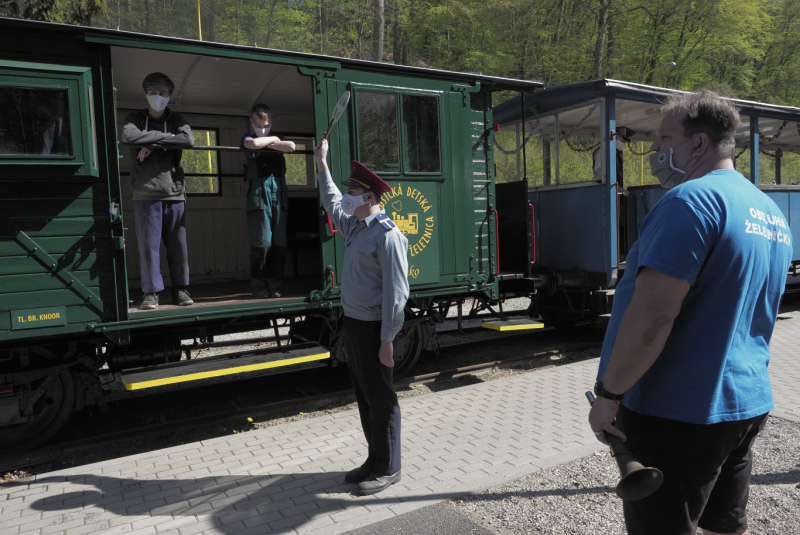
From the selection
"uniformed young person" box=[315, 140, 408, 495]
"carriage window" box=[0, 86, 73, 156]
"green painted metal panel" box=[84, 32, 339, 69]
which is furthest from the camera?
"green painted metal panel" box=[84, 32, 339, 69]

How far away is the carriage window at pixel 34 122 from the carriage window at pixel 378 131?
2507 millimetres

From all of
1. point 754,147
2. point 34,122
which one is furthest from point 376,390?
point 754,147

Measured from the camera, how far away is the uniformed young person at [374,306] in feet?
11.4

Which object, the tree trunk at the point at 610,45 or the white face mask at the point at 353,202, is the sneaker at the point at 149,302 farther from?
the tree trunk at the point at 610,45

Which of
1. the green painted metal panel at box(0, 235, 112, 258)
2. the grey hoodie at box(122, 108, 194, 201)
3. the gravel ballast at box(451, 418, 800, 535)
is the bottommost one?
the gravel ballast at box(451, 418, 800, 535)

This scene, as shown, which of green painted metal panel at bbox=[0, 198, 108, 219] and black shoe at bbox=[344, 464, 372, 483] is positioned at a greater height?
green painted metal panel at bbox=[0, 198, 108, 219]

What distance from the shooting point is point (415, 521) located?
328 cm

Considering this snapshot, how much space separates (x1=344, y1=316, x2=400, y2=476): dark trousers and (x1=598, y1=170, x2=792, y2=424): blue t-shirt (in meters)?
1.91

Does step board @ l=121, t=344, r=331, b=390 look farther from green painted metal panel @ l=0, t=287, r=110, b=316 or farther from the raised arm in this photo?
the raised arm

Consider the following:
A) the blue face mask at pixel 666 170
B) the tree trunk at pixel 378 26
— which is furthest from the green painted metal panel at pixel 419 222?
the tree trunk at pixel 378 26

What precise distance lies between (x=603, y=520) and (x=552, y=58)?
2532 cm

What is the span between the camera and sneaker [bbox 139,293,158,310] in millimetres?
5035

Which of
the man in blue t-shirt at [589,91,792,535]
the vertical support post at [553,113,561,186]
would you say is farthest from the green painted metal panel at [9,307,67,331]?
the vertical support post at [553,113,561,186]

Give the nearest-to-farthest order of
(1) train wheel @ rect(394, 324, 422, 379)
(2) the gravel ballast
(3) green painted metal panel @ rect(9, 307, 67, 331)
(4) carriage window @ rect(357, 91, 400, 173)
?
(2) the gravel ballast < (3) green painted metal panel @ rect(9, 307, 67, 331) < (4) carriage window @ rect(357, 91, 400, 173) < (1) train wheel @ rect(394, 324, 422, 379)
